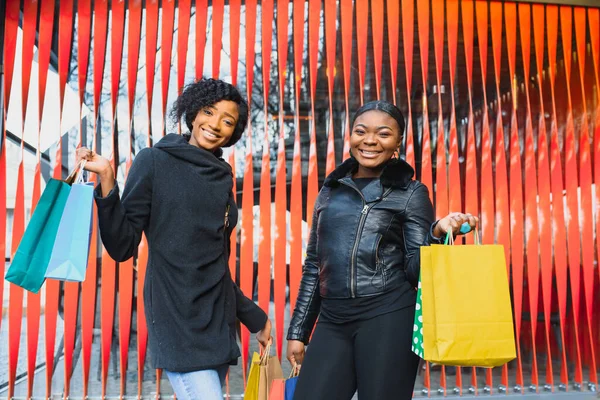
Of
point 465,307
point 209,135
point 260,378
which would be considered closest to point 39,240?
point 209,135

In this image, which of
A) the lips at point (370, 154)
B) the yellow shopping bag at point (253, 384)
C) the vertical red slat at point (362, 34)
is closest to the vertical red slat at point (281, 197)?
the vertical red slat at point (362, 34)

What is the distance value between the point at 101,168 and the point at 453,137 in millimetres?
3221

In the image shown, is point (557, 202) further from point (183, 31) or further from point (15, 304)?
point (15, 304)

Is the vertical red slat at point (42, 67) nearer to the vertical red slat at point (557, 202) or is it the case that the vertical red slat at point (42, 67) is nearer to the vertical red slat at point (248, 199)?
the vertical red slat at point (248, 199)

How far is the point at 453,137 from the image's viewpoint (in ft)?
14.6

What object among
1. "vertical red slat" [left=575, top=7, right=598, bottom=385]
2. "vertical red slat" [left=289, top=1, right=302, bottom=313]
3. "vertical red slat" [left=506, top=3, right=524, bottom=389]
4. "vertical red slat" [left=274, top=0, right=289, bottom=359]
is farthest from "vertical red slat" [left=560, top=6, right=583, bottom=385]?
"vertical red slat" [left=274, top=0, right=289, bottom=359]

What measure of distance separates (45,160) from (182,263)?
2959 millimetres

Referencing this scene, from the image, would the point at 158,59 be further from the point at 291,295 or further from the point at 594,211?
the point at 594,211

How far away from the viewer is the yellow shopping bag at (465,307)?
1890mm

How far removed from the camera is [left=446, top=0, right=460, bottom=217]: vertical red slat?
4449mm

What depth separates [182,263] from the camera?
1.84 metres

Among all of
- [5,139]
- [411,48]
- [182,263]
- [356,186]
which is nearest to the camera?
[182,263]

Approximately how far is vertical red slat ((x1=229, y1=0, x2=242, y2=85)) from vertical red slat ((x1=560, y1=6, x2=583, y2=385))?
2453mm

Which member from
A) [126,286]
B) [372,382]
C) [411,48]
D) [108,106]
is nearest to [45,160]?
[108,106]
